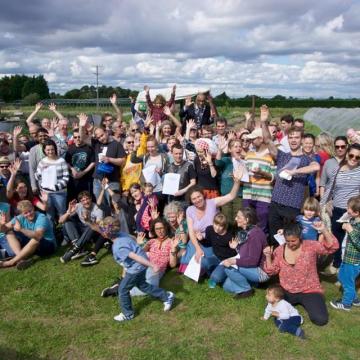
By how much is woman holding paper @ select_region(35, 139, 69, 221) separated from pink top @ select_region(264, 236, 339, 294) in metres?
4.03

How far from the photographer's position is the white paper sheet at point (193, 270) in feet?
18.0

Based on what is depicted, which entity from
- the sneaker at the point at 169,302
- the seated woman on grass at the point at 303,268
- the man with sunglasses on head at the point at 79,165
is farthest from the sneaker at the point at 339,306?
the man with sunglasses on head at the point at 79,165

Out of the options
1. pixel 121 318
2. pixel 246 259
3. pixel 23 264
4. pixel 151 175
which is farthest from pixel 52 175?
pixel 246 259

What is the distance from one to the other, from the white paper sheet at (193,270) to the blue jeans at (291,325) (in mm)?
1376

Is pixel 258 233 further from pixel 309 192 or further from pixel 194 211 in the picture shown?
pixel 309 192

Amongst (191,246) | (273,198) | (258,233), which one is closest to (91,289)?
(191,246)

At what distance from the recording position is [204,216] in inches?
227

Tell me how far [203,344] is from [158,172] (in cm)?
311

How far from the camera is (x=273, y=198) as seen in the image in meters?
5.58

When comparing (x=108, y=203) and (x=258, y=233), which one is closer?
(x=258, y=233)

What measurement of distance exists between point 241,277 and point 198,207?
1185 mm

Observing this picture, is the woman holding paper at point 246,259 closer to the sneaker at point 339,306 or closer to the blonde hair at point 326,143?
the sneaker at point 339,306

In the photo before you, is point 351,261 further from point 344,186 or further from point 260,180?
point 260,180

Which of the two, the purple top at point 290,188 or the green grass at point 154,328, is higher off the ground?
the purple top at point 290,188
